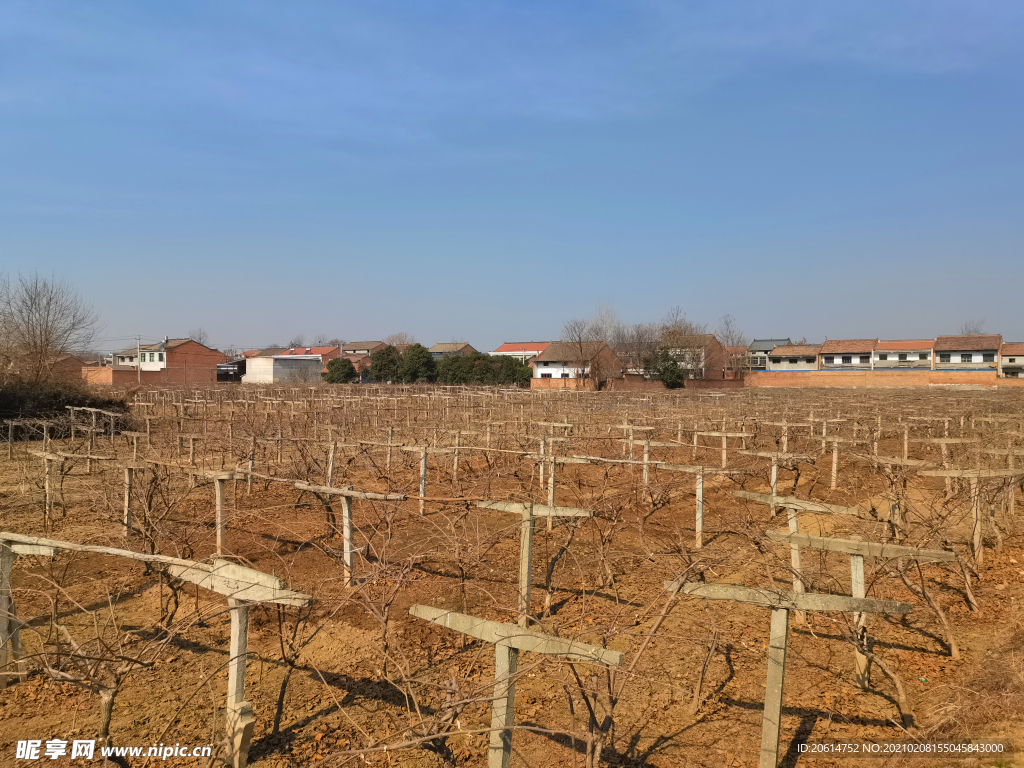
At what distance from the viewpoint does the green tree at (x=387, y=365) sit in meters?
64.5

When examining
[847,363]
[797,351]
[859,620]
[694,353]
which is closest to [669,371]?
[694,353]

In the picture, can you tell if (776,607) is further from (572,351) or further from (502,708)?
(572,351)

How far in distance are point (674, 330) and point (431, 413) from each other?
4781cm

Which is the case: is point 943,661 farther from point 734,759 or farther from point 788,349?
point 788,349

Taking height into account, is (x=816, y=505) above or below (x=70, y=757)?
above

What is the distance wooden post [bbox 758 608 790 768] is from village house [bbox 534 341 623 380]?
2347 inches

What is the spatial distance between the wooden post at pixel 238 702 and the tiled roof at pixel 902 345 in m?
89.0

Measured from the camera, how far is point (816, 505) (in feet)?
19.6

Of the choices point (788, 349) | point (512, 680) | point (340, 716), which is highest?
point (788, 349)

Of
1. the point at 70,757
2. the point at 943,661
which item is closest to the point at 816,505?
the point at 943,661

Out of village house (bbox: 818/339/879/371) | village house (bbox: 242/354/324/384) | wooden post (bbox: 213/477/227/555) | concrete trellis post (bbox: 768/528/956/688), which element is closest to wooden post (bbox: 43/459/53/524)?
wooden post (bbox: 213/477/227/555)

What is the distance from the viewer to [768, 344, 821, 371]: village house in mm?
82125

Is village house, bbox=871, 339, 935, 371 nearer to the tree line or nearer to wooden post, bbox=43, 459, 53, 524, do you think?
the tree line

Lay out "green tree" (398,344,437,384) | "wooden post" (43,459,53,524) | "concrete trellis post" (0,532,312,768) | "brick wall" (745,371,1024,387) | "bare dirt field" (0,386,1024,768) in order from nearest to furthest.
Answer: "concrete trellis post" (0,532,312,768), "bare dirt field" (0,386,1024,768), "wooden post" (43,459,53,524), "brick wall" (745,371,1024,387), "green tree" (398,344,437,384)
